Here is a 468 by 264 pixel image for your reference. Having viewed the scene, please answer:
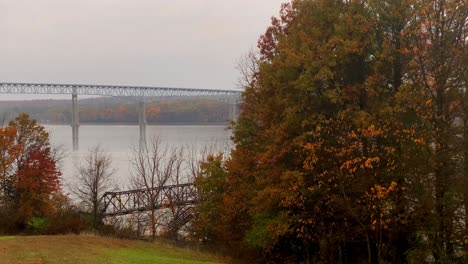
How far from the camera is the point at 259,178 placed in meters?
18.6

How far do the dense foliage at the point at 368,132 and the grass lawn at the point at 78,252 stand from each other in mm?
4080

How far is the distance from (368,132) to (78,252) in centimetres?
966

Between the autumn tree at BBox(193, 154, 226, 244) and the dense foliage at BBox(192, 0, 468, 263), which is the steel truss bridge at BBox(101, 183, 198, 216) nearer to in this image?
the autumn tree at BBox(193, 154, 226, 244)

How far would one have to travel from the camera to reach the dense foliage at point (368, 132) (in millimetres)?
14438

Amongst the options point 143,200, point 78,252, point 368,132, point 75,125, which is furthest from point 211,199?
point 75,125

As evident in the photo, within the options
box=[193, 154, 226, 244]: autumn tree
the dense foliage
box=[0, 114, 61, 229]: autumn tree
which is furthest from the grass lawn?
box=[0, 114, 61, 229]: autumn tree

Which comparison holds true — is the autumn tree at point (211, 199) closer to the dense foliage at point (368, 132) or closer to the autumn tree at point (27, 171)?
the dense foliage at point (368, 132)

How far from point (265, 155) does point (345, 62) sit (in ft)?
14.4

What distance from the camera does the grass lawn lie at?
1336 centimetres

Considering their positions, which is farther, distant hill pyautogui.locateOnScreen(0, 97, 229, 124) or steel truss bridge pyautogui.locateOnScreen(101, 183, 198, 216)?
distant hill pyautogui.locateOnScreen(0, 97, 229, 124)

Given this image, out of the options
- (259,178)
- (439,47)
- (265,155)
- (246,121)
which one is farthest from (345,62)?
(246,121)

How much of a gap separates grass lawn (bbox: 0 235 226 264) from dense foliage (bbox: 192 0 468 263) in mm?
4080

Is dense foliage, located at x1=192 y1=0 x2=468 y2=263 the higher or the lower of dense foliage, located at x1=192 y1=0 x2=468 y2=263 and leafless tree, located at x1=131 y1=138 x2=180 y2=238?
the higher

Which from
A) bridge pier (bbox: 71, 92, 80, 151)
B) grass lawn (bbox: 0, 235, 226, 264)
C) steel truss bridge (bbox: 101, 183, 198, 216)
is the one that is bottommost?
steel truss bridge (bbox: 101, 183, 198, 216)
